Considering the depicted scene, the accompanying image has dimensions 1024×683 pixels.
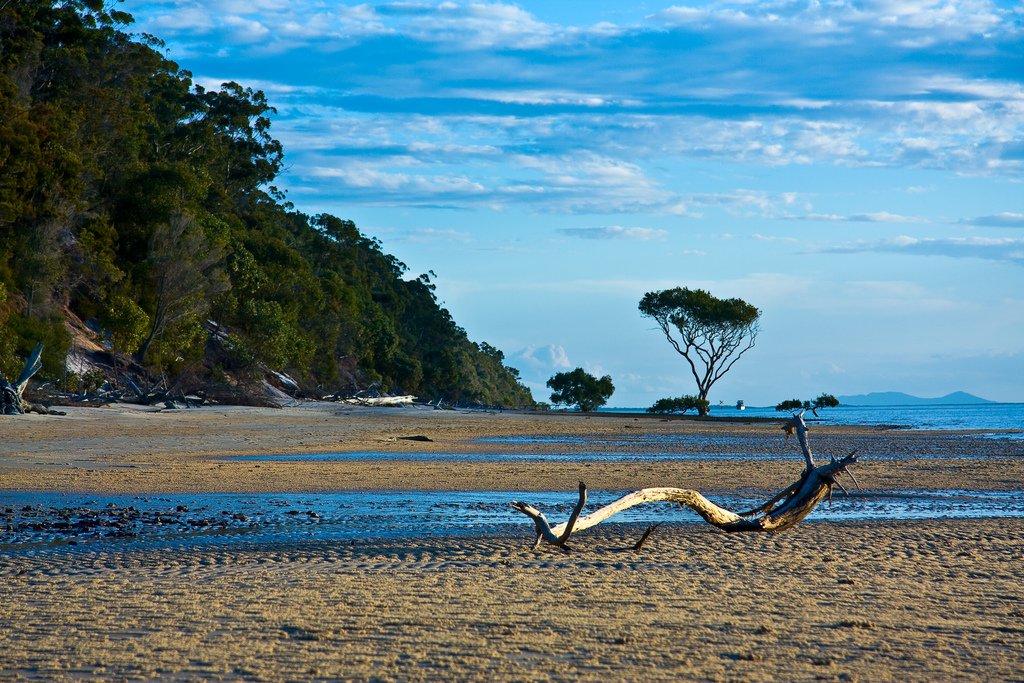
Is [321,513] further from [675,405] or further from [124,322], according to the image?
[675,405]

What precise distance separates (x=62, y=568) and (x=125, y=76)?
2113 inches

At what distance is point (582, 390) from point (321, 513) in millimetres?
81245

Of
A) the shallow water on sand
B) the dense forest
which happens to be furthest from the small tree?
the shallow water on sand

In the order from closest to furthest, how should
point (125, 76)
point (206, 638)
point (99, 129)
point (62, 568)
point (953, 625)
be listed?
point (206, 638), point (953, 625), point (62, 568), point (99, 129), point (125, 76)

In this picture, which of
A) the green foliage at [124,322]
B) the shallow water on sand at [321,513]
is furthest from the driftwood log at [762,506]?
the green foliage at [124,322]

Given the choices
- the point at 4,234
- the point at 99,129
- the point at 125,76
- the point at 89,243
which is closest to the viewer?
the point at 4,234

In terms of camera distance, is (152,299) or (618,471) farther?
(152,299)

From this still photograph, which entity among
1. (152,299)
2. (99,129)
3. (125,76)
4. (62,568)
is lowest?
(62,568)

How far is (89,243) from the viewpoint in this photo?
46469 millimetres

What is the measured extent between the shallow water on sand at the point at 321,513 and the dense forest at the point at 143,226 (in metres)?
24.6

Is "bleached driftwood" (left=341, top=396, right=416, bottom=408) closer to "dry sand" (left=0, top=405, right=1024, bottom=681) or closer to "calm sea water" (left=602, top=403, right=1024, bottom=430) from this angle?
"calm sea water" (left=602, top=403, right=1024, bottom=430)

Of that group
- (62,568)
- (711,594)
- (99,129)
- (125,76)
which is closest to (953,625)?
(711,594)

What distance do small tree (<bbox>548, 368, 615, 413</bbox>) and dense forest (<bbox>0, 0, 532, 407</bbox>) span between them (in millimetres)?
19804

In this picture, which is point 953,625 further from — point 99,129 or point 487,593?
point 99,129
